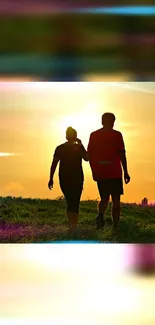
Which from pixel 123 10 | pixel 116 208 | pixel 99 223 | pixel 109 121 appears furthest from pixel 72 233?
pixel 123 10

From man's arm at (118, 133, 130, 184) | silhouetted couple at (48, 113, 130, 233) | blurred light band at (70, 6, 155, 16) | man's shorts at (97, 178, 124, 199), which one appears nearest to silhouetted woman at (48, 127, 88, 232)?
silhouetted couple at (48, 113, 130, 233)

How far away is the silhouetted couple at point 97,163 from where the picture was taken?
13.3ft

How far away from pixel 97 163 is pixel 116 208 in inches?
13.9

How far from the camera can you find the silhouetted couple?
4055mm

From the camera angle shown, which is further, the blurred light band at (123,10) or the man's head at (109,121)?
the man's head at (109,121)

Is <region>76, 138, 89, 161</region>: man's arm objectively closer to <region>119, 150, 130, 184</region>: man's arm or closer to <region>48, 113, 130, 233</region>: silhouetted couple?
<region>48, 113, 130, 233</region>: silhouetted couple

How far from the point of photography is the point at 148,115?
415cm

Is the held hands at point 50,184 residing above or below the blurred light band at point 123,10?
below

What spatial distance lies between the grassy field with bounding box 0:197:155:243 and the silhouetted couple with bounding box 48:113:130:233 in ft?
0.24

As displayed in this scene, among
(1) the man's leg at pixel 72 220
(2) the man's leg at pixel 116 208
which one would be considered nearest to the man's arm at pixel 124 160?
(2) the man's leg at pixel 116 208

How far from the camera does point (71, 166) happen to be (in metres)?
4.09

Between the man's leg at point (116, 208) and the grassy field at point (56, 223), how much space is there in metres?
0.03

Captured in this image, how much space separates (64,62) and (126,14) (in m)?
1.22

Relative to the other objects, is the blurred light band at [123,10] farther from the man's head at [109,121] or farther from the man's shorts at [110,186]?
the man's shorts at [110,186]
